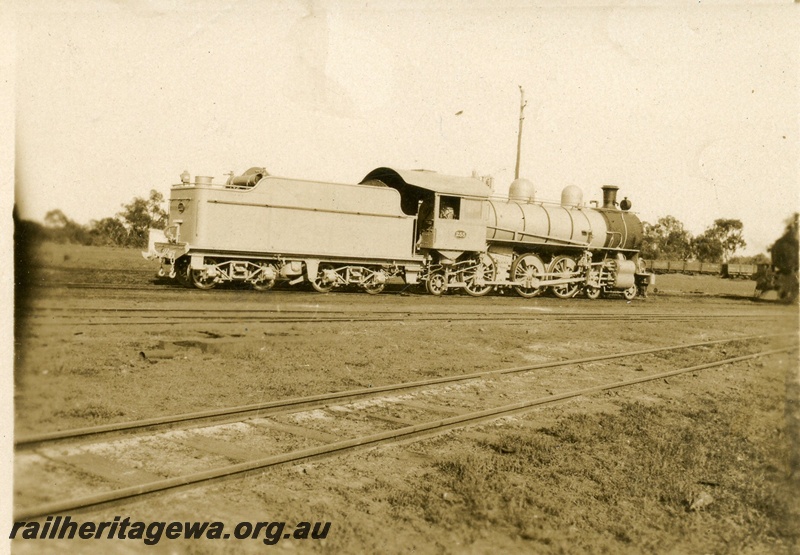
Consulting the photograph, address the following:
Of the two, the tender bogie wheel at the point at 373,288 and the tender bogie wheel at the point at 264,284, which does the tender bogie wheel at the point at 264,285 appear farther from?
the tender bogie wheel at the point at 373,288

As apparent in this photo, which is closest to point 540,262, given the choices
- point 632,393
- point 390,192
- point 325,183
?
point 390,192

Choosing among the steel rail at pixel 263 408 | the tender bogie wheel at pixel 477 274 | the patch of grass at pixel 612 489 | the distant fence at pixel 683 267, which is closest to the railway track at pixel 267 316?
the steel rail at pixel 263 408

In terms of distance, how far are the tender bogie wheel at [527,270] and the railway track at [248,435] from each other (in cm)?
1159

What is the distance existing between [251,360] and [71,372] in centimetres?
223

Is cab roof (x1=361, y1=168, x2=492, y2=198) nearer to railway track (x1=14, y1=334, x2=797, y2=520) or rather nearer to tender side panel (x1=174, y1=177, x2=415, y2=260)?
tender side panel (x1=174, y1=177, x2=415, y2=260)

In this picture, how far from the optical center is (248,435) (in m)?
5.36

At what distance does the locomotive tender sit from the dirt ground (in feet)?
10.3

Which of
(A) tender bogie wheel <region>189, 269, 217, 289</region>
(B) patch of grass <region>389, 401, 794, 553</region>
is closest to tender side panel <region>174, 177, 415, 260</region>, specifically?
(A) tender bogie wheel <region>189, 269, 217, 289</region>

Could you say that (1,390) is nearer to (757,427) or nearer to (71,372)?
(71,372)

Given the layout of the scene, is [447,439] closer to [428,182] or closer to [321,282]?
[321,282]

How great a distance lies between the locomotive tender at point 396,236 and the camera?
1438 cm

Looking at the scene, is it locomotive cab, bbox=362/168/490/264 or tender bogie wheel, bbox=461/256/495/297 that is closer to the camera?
locomotive cab, bbox=362/168/490/264

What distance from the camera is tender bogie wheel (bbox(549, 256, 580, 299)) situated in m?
20.7

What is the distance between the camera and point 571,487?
4.60 meters
